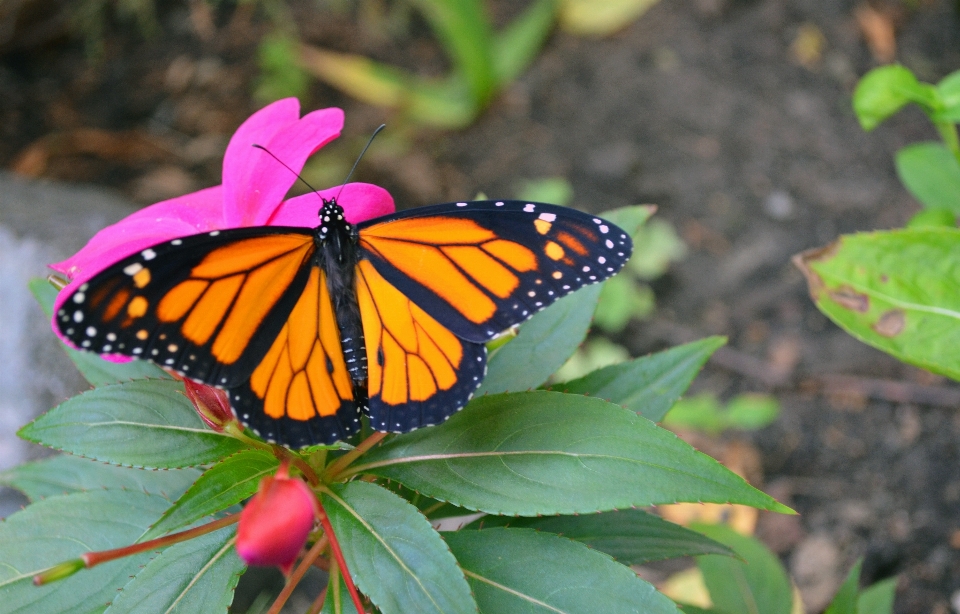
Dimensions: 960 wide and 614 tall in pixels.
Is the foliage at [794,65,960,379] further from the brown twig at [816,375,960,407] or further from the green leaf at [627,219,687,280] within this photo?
the green leaf at [627,219,687,280]

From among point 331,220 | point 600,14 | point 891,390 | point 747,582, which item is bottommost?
point 891,390

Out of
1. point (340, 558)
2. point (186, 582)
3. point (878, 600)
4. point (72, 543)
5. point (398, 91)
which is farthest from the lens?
point (398, 91)

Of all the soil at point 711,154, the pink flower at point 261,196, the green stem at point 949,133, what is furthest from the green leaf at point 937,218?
the soil at point 711,154

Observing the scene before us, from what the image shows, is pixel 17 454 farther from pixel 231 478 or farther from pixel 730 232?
pixel 730 232

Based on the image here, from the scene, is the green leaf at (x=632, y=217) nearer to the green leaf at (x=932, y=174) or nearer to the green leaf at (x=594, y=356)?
the green leaf at (x=932, y=174)

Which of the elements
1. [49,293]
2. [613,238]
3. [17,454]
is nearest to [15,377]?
[17,454]

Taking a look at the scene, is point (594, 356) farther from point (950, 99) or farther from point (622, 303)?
point (950, 99)

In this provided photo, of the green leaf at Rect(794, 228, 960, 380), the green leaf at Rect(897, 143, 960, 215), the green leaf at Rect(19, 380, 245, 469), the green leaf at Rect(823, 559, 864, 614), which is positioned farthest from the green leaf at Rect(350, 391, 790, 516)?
the green leaf at Rect(897, 143, 960, 215)

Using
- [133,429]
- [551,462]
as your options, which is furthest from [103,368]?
[551,462]
